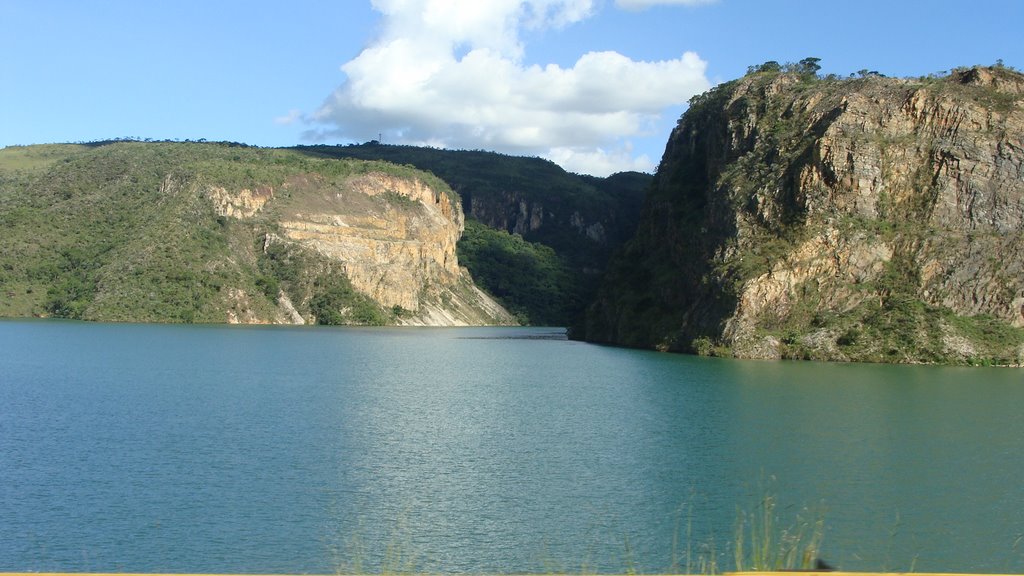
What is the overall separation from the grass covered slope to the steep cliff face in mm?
80949

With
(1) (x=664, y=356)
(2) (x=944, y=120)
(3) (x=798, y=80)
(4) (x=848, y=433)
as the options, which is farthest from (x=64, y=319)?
(4) (x=848, y=433)

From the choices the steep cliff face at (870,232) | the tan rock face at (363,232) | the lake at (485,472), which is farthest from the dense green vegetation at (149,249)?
the lake at (485,472)

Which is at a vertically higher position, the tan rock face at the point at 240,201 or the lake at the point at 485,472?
the tan rock face at the point at 240,201

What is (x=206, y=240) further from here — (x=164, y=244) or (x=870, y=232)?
(x=870, y=232)

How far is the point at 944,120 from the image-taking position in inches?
3433

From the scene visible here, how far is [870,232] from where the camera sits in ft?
274

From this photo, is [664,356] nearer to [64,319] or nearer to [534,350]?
[534,350]

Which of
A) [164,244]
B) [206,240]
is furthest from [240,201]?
[164,244]

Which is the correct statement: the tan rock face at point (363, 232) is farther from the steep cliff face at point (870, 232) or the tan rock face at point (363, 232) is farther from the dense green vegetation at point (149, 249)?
the steep cliff face at point (870, 232)

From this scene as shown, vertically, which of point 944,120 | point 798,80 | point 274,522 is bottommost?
point 274,522

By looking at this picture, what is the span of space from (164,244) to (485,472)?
5153 inches

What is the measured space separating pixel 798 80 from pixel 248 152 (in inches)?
5038

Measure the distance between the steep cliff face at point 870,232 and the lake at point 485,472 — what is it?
24.0 m

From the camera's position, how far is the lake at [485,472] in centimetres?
2088
